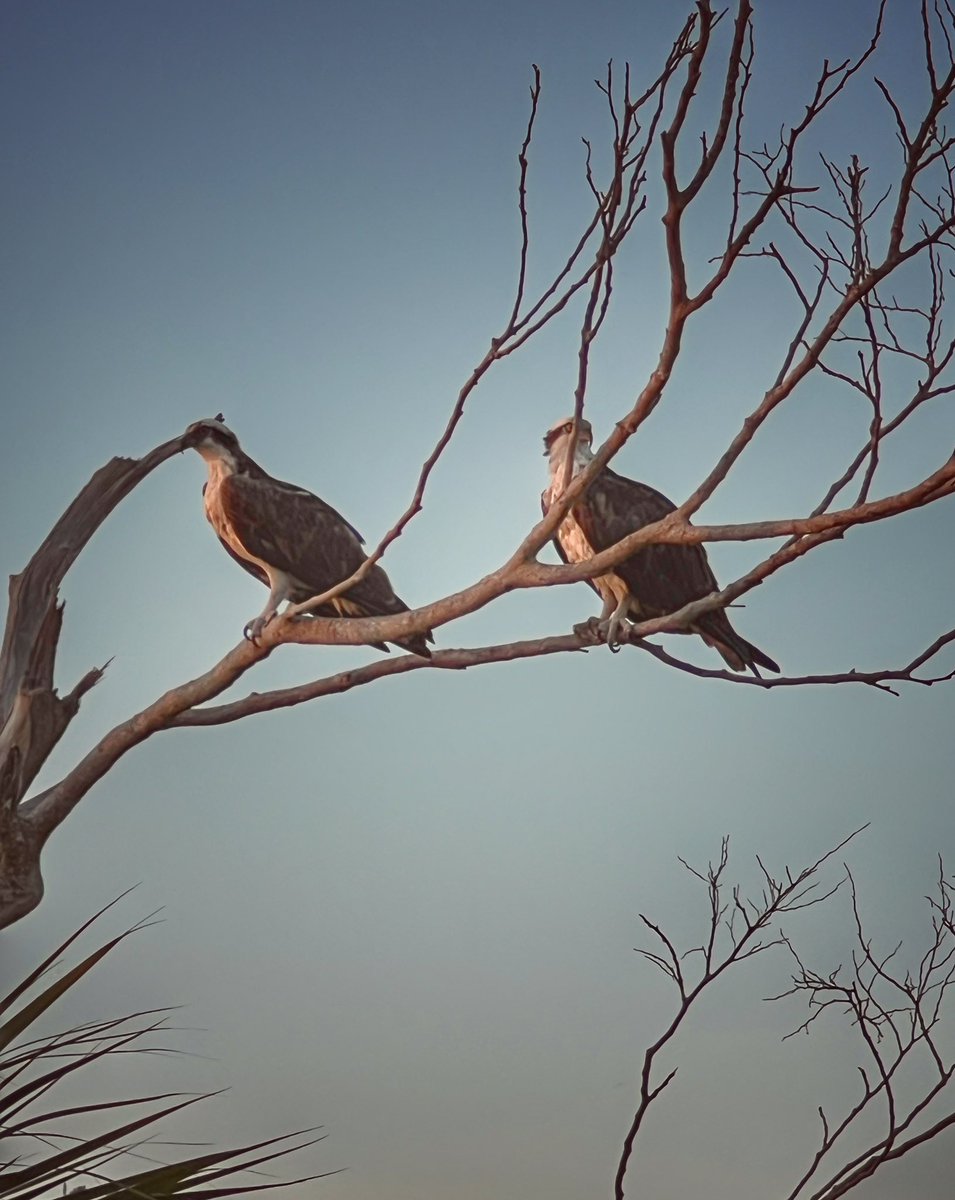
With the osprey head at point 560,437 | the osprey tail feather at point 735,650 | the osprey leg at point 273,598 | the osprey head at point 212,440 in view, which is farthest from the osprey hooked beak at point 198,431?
the osprey tail feather at point 735,650

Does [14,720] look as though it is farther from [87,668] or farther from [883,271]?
[883,271]

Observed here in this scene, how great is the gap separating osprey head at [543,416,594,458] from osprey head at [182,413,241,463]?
0.66 meters

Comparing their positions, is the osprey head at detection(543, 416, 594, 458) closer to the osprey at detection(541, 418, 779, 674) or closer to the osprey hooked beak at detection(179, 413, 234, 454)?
the osprey at detection(541, 418, 779, 674)

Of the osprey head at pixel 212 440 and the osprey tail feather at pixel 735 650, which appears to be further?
the osprey head at pixel 212 440

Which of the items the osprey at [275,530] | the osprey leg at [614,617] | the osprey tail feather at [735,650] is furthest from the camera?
the osprey at [275,530]

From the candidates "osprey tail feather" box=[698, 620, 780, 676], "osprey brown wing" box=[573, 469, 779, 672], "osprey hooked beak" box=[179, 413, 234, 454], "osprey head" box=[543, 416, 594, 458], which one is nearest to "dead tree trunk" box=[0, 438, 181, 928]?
"osprey hooked beak" box=[179, 413, 234, 454]

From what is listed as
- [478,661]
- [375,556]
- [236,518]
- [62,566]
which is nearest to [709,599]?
[478,661]

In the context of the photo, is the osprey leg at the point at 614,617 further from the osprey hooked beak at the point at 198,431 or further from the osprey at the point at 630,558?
the osprey hooked beak at the point at 198,431

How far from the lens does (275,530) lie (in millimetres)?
2508

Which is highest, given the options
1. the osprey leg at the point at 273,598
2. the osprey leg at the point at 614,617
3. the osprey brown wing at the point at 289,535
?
the osprey brown wing at the point at 289,535

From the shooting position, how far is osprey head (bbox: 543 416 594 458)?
257 cm

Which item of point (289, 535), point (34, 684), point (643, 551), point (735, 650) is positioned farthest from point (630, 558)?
point (34, 684)

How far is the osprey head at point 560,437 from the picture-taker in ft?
8.43

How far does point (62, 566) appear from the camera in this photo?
2.47 metres
